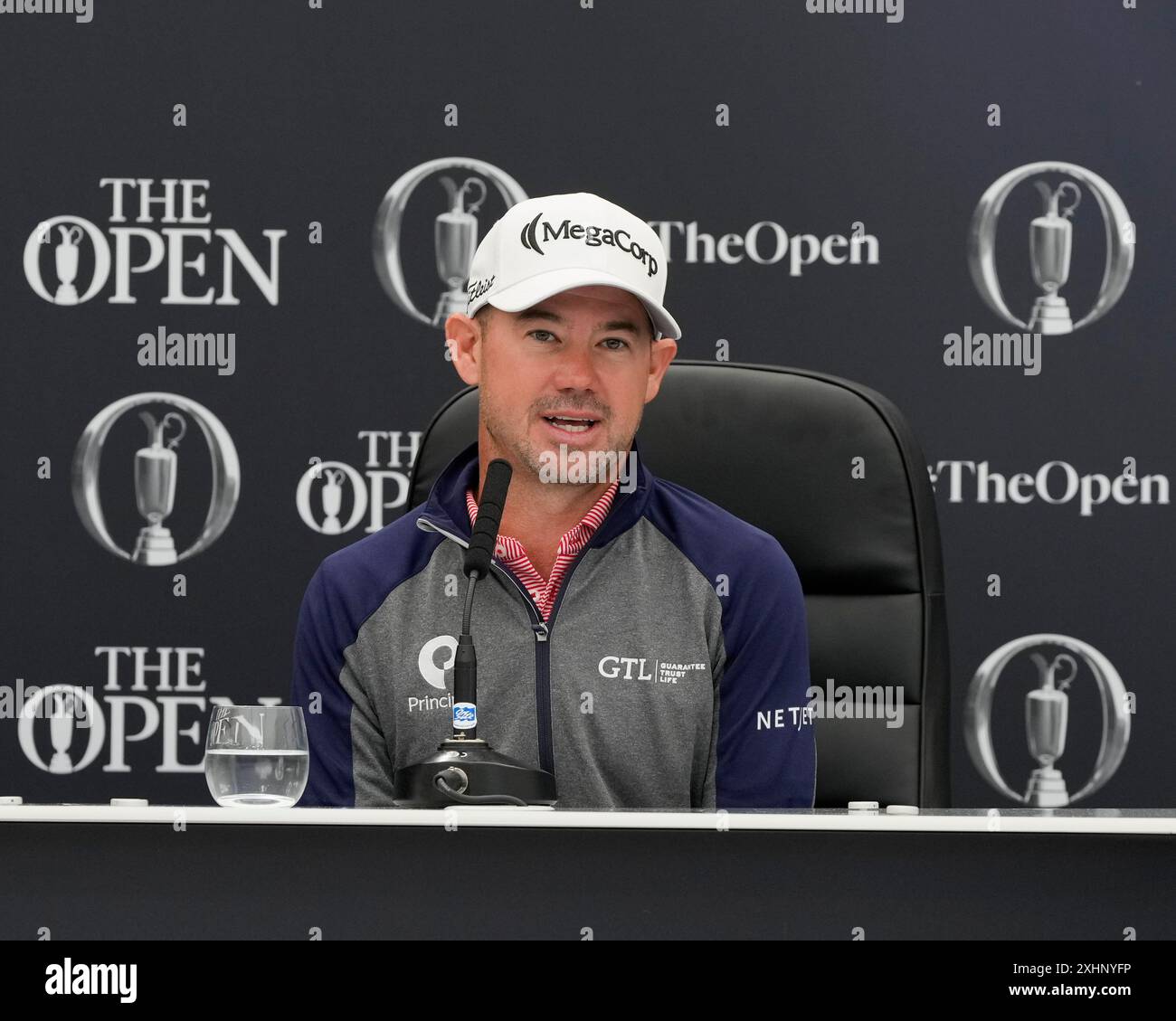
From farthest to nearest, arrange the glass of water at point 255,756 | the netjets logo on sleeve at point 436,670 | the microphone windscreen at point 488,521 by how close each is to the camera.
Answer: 1. the netjets logo on sleeve at point 436,670
2. the microphone windscreen at point 488,521
3. the glass of water at point 255,756

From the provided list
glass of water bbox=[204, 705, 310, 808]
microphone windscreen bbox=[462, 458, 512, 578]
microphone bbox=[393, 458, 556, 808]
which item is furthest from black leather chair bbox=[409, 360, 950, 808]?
glass of water bbox=[204, 705, 310, 808]

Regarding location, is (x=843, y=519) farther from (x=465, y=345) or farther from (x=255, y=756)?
(x=255, y=756)

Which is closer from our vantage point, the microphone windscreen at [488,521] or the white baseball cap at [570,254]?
the microphone windscreen at [488,521]

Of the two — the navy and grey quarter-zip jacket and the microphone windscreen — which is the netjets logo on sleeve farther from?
the microphone windscreen

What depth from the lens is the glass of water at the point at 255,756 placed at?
1.18 m

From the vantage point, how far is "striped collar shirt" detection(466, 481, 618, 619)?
68.3 inches

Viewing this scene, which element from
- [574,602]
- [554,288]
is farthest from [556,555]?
[554,288]

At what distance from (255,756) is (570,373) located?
716 mm

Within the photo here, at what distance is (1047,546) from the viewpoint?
2561 millimetres

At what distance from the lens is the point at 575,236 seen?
1.70 meters

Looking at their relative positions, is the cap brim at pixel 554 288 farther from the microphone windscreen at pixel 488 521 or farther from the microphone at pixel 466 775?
the microphone at pixel 466 775

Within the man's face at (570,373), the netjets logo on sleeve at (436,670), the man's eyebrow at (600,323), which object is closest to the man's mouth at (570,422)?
the man's face at (570,373)

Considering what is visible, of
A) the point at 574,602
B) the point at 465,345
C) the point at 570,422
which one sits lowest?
the point at 574,602

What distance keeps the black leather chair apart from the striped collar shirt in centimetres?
12
